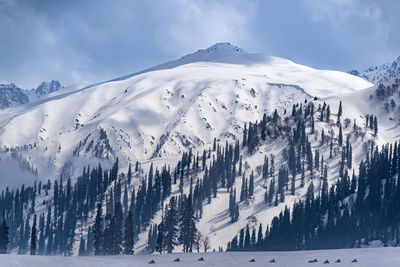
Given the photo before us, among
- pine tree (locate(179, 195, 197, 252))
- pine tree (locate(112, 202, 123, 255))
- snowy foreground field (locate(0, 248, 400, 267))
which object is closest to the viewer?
snowy foreground field (locate(0, 248, 400, 267))

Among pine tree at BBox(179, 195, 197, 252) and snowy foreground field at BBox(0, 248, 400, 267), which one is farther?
pine tree at BBox(179, 195, 197, 252)

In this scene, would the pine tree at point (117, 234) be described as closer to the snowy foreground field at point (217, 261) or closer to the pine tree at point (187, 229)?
the pine tree at point (187, 229)

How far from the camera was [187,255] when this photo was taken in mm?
105250

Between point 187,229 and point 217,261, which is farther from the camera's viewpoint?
point 187,229

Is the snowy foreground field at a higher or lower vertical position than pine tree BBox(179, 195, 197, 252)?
lower

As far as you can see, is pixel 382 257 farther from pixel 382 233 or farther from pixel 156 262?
pixel 382 233

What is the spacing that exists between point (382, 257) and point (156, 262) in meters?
34.3

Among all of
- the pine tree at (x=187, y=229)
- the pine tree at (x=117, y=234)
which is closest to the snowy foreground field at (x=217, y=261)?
the pine tree at (x=187, y=229)

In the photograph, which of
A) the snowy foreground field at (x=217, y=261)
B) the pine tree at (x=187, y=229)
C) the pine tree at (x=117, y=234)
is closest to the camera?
the snowy foreground field at (x=217, y=261)

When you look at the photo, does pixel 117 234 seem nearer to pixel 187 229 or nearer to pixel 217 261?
pixel 187 229

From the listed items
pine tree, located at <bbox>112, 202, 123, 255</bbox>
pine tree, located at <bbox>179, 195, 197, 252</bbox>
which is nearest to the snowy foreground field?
pine tree, located at <bbox>179, 195, 197, 252</bbox>

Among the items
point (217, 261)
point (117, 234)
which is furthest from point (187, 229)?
point (217, 261)

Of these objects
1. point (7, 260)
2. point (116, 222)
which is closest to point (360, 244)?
point (116, 222)

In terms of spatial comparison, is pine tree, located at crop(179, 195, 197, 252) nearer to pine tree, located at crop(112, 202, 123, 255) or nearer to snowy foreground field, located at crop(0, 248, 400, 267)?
pine tree, located at crop(112, 202, 123, 255)
